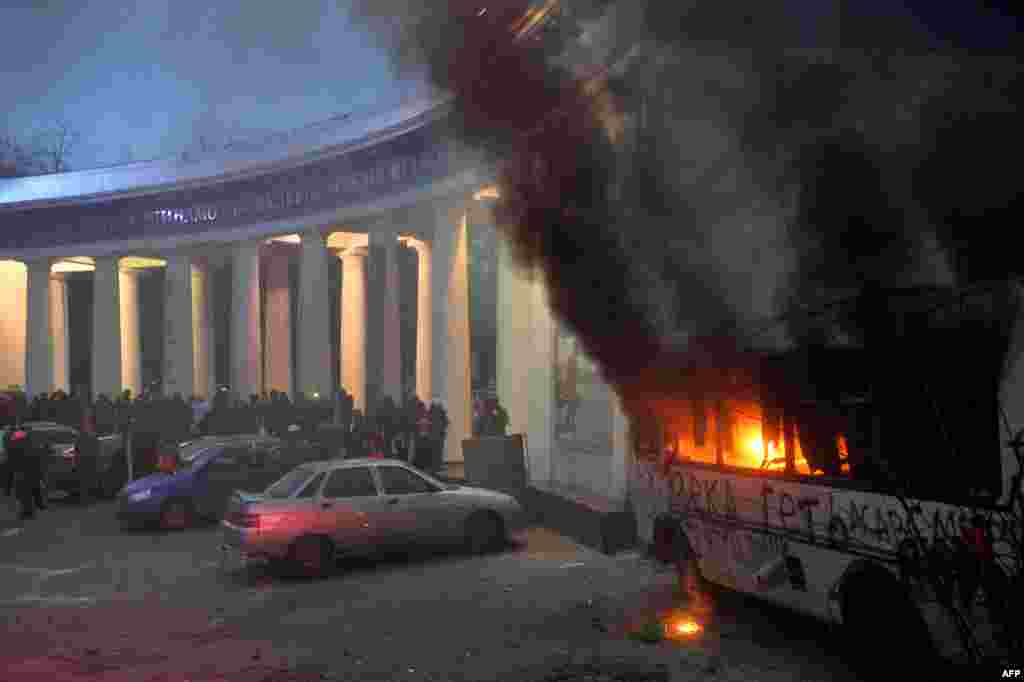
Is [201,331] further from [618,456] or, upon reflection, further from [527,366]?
[618,456]

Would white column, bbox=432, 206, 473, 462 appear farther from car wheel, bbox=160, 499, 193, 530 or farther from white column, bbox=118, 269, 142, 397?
white column, bbox=118, 269, 142, 397

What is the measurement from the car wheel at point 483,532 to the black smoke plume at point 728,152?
2.51 metres

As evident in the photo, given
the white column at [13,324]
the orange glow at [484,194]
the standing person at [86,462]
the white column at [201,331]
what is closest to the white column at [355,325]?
the white column at [201,331]

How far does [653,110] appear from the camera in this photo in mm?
10633

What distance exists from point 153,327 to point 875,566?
31.3 meters

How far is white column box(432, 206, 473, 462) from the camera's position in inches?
747

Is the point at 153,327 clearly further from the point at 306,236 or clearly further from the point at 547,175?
the point at 547,175

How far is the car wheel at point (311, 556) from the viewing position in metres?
10.4

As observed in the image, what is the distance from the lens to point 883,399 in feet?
18.6

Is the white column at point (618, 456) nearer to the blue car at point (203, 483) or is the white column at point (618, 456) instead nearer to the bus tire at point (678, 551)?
the bus tire at point (678, 551)

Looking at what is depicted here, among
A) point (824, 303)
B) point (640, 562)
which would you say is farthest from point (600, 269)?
point (824, 303)

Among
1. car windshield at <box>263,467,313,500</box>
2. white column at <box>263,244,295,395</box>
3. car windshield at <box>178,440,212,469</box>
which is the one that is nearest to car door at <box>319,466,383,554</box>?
car windshield at <box>263,467,313,500</box>

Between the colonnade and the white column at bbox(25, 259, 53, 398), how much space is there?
0.03 meters

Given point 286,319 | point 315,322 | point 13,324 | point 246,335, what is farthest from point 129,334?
point 315,322
